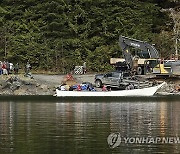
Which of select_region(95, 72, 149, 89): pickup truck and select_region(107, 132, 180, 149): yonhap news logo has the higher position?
select_region(95, 72, 149, 89): pickup truck

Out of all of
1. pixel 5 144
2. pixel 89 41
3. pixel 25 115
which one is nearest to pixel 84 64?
pixel 89 41

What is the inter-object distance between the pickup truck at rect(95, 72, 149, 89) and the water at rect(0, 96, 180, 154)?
21654 mm

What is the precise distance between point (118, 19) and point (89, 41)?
476 cm

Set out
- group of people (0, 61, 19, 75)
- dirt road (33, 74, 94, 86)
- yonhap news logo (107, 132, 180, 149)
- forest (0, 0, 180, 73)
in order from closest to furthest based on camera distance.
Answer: yonhap news logo (107, 132, 180, 149)
dirt road (33, 74, 94, 86)
group of people (0, 61, 19, 75)
forest (0, 0, 180, 73)

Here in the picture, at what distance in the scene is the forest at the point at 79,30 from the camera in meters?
80.3

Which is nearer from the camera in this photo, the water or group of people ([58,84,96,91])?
the water

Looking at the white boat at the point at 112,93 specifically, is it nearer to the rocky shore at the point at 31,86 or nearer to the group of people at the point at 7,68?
the rocky shore at the point at 31,86

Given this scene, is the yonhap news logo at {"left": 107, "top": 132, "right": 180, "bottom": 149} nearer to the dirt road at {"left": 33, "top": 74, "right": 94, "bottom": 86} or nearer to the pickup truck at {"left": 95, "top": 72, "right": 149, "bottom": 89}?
the pickup truck at {"left": 95, "top": 72, "right": 149, "bottom": 89}

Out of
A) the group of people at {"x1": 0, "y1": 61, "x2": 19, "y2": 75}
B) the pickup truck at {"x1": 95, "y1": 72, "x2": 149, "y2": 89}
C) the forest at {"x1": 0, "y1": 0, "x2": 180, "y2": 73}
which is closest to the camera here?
the pickup truck at {"x1": 95, "y1": 72, "x2": 149, "y2": 89}

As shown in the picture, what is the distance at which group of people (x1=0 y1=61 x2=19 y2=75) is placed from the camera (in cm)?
7247

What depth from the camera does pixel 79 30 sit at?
8281 cm

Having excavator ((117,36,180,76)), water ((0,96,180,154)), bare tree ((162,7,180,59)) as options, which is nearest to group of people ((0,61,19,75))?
excavator ((117,36,180,76))

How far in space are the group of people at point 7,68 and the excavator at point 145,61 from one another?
1358 cm

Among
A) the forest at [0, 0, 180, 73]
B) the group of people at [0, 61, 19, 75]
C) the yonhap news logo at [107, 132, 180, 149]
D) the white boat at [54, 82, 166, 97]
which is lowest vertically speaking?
the yonhap news logo at [107, 132, 180, 149]
